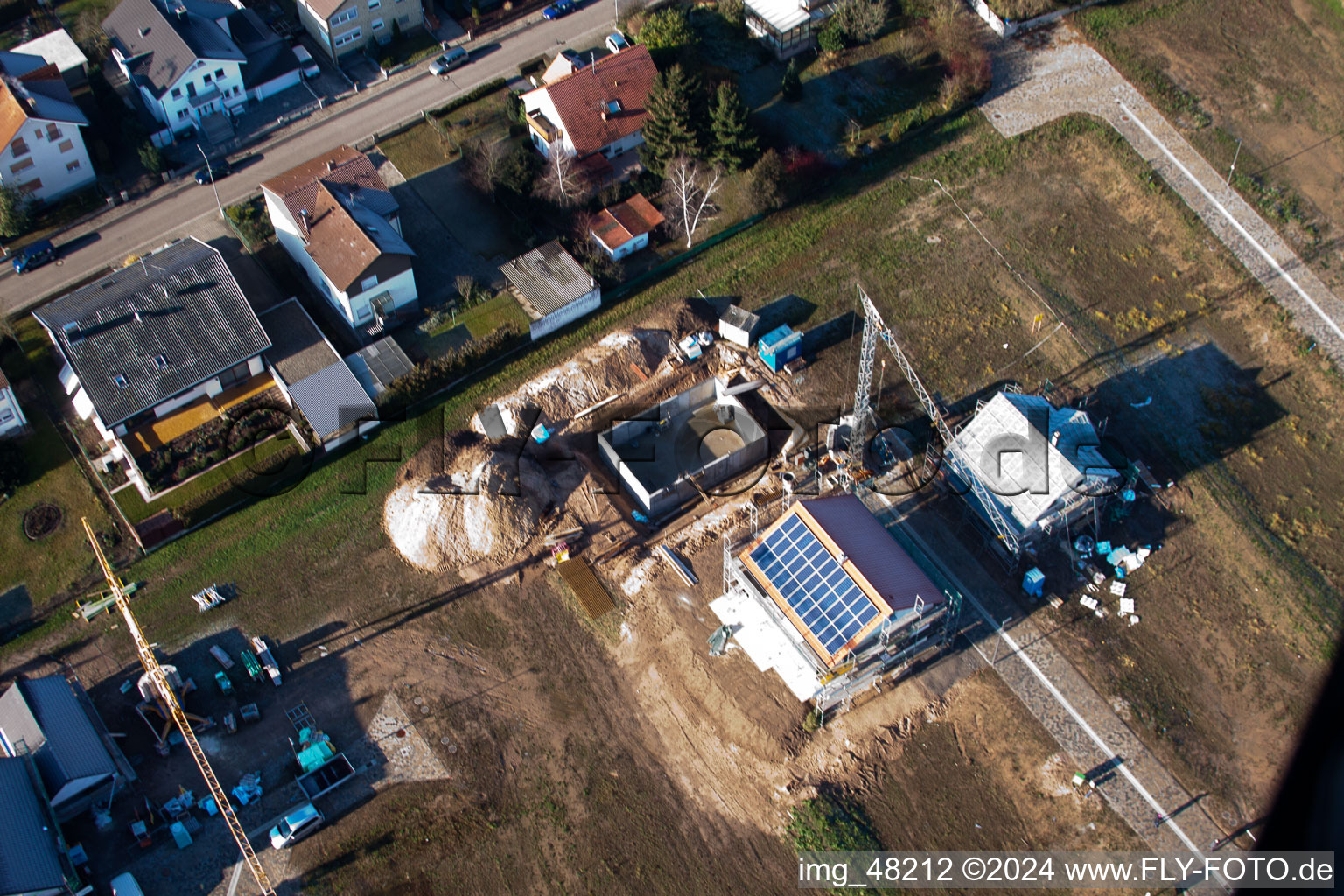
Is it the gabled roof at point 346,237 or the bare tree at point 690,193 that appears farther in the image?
the bare tree at point 690,193

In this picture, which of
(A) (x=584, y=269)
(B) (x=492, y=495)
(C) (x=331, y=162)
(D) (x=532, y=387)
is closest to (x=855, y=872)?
(B) (x=492, y=495)

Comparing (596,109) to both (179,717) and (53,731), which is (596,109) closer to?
(179,717)

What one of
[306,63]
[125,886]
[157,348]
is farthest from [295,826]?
[306,63]

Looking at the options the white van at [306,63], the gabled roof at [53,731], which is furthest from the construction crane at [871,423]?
the white van at [306,63]

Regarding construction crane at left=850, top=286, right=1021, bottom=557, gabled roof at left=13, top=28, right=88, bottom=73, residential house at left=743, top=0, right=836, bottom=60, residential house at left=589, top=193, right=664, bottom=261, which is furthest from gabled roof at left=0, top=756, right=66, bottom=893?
residential house at left=743, top=0, right=836, bottom=60

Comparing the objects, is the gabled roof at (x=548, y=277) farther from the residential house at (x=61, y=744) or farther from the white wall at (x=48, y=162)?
the residential house at (x=61, y=744)

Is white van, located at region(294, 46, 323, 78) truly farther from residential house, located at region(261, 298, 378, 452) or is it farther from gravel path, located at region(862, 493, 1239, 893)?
gravel path, located at region(862, 493, 1239, 893)
